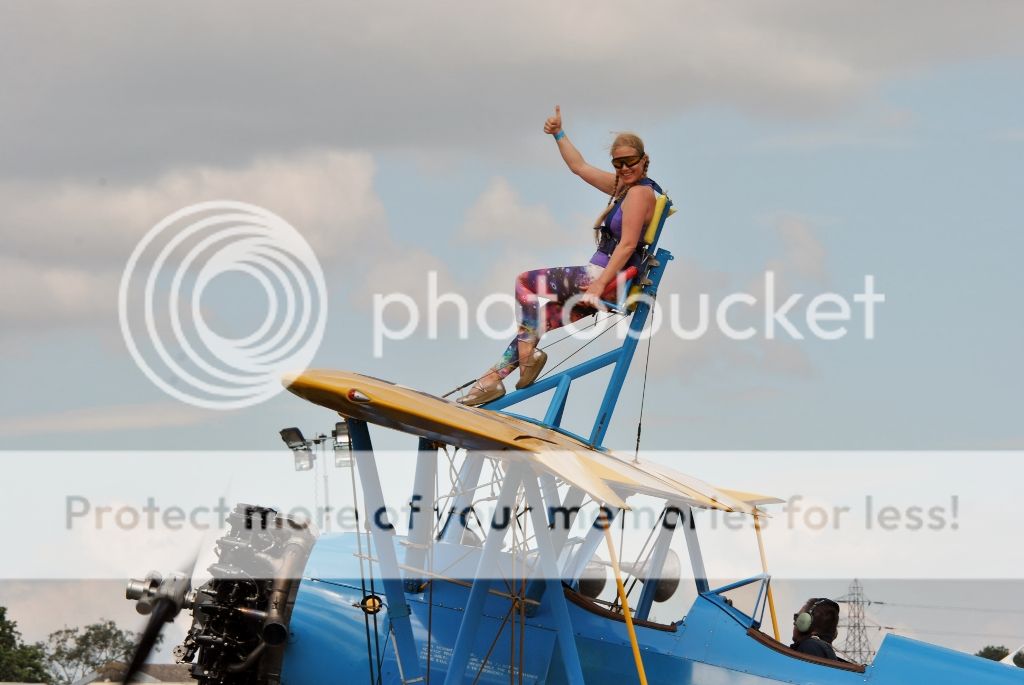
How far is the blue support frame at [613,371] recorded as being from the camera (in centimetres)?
977

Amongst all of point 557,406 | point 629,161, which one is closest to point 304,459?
point 557,406

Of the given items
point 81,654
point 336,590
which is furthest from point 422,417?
point 81,654

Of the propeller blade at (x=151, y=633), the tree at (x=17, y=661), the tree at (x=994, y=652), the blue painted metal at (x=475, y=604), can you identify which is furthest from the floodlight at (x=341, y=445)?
the tree at (x=17, y=661)

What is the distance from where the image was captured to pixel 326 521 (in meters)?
10.1

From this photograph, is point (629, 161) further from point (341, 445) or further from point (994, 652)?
point (994, 652)

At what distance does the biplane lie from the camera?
28.1 ft

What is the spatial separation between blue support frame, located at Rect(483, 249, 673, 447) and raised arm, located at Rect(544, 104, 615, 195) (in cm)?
74

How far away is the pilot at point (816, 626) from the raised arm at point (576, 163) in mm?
3381

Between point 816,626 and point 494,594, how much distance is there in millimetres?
2218

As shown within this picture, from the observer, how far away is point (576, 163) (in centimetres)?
1055

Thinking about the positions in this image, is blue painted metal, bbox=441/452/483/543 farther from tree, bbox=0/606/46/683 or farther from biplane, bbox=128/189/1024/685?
tree, bbox=0/606/46/683

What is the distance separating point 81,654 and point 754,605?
799 centimetres

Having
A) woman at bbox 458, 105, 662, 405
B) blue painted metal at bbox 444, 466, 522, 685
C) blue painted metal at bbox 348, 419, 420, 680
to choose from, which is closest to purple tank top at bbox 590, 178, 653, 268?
woman at bbox 458, 105, 662, 405

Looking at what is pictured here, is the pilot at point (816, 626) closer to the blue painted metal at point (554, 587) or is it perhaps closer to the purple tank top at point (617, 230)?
the blue painted metal at point (554, 587)
